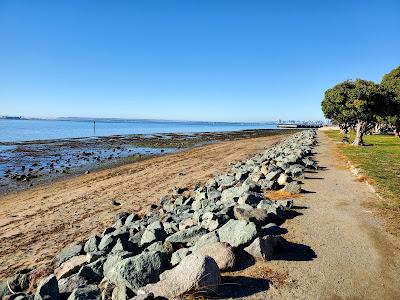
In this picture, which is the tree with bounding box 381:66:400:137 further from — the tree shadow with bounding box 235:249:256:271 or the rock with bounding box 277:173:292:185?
the tree shadow with bounding box 235:249:256:271

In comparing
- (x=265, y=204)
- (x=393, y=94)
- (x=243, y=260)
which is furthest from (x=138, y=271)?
(x=393, y=94)

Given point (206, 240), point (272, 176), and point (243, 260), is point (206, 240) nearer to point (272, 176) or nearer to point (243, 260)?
point (243, 260)

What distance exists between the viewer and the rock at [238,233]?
7.47 meters

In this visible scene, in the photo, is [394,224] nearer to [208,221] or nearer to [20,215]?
[208,221]

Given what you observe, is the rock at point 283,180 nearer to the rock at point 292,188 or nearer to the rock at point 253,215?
the rock at point 292,188

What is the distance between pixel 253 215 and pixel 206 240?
213 centimetres

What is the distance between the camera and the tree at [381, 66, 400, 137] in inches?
1478

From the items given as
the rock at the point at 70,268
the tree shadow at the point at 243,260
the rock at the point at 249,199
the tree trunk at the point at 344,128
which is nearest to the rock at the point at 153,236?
the rock at the point at 70,268

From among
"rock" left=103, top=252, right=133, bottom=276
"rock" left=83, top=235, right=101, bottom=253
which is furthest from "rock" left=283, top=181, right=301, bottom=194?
"rock" left=103, top=252, right=133, bottom=276

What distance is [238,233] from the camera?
767 centimetres

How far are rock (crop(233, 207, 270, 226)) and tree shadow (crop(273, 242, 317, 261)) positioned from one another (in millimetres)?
1270

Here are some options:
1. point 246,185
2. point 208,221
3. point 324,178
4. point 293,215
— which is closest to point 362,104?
point 324,178

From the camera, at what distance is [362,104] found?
33.2m

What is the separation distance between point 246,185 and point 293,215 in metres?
3.28
